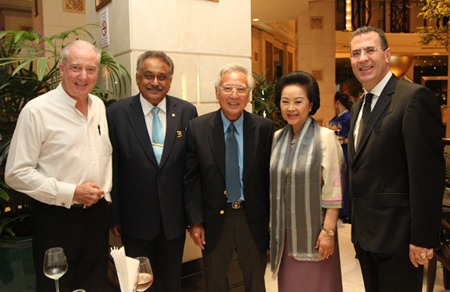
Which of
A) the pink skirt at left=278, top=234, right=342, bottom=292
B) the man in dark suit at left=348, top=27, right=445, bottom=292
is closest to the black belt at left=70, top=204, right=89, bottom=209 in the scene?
the pink skirt at left=278, top=234, right=342, bottom=292

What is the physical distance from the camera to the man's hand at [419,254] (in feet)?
5.50

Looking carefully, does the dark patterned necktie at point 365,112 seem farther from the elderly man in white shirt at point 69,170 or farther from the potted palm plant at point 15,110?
the potted palm plant at point 15,110

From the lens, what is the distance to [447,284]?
3.09 metres

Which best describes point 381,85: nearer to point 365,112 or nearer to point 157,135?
point 365,112

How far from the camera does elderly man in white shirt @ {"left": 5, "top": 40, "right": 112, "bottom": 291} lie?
6.17ft

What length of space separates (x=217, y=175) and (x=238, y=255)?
460mm

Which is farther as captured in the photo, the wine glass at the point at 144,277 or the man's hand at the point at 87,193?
the man's hand at the point at 87,193

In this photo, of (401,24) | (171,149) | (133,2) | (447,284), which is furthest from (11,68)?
(401,24)

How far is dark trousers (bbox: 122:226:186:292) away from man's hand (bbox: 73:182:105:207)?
43 centimetres

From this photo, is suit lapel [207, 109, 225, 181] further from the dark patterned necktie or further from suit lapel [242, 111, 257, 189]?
the dark patterned necktie

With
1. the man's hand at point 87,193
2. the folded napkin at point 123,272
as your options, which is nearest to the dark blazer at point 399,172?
the folded napkin at point 123,272

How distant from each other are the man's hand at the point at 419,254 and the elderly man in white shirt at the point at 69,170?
1.47 meters

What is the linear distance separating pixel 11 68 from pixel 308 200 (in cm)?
191

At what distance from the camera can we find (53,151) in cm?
192
